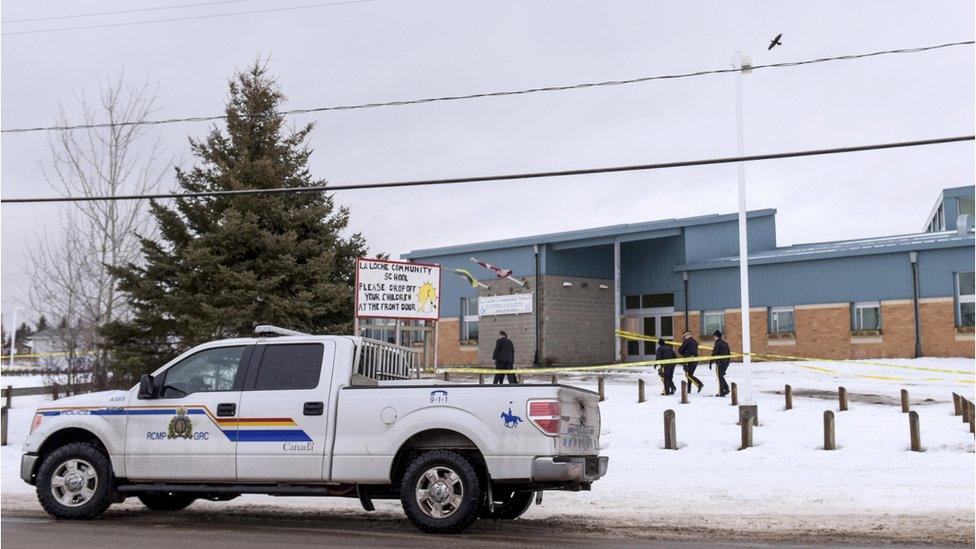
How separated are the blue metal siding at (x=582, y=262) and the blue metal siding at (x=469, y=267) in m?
0.89

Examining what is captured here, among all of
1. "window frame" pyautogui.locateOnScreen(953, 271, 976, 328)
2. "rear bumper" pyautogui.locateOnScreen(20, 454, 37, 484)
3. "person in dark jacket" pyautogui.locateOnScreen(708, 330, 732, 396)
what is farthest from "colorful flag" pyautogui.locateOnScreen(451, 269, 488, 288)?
"rear bumper" pyautogui.locateOnScreen(20, 454, 37, 484)

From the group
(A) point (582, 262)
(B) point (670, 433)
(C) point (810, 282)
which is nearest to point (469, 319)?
(A) point (582, 262)

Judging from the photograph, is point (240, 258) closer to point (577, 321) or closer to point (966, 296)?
point (577, 321)

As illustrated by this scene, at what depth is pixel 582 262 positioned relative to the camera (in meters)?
41.8

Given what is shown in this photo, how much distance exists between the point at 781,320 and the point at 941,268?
19.8 feet

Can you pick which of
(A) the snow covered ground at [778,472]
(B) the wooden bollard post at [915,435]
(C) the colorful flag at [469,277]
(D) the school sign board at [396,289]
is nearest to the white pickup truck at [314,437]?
(A) the snow covered ground at [778,472]

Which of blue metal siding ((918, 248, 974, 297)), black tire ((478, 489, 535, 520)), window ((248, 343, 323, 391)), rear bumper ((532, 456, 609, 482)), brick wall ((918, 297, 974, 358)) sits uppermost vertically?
blue metal siding ((918, 248, 974, 297))

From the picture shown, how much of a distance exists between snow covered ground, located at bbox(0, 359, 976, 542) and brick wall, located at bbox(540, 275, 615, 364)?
16.4 m

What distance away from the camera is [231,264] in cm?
2655

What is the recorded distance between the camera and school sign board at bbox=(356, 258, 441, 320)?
2291 centimetres

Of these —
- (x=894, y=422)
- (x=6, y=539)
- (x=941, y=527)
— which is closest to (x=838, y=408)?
(x=894, y=422)

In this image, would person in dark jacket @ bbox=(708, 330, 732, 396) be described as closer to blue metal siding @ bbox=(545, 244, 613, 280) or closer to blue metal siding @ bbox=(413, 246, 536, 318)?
blue metal siding @ bbox=(545, 244, 613, 280)

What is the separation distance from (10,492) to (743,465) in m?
11.3

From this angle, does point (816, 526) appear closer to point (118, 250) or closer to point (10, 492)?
point (10, 492)
